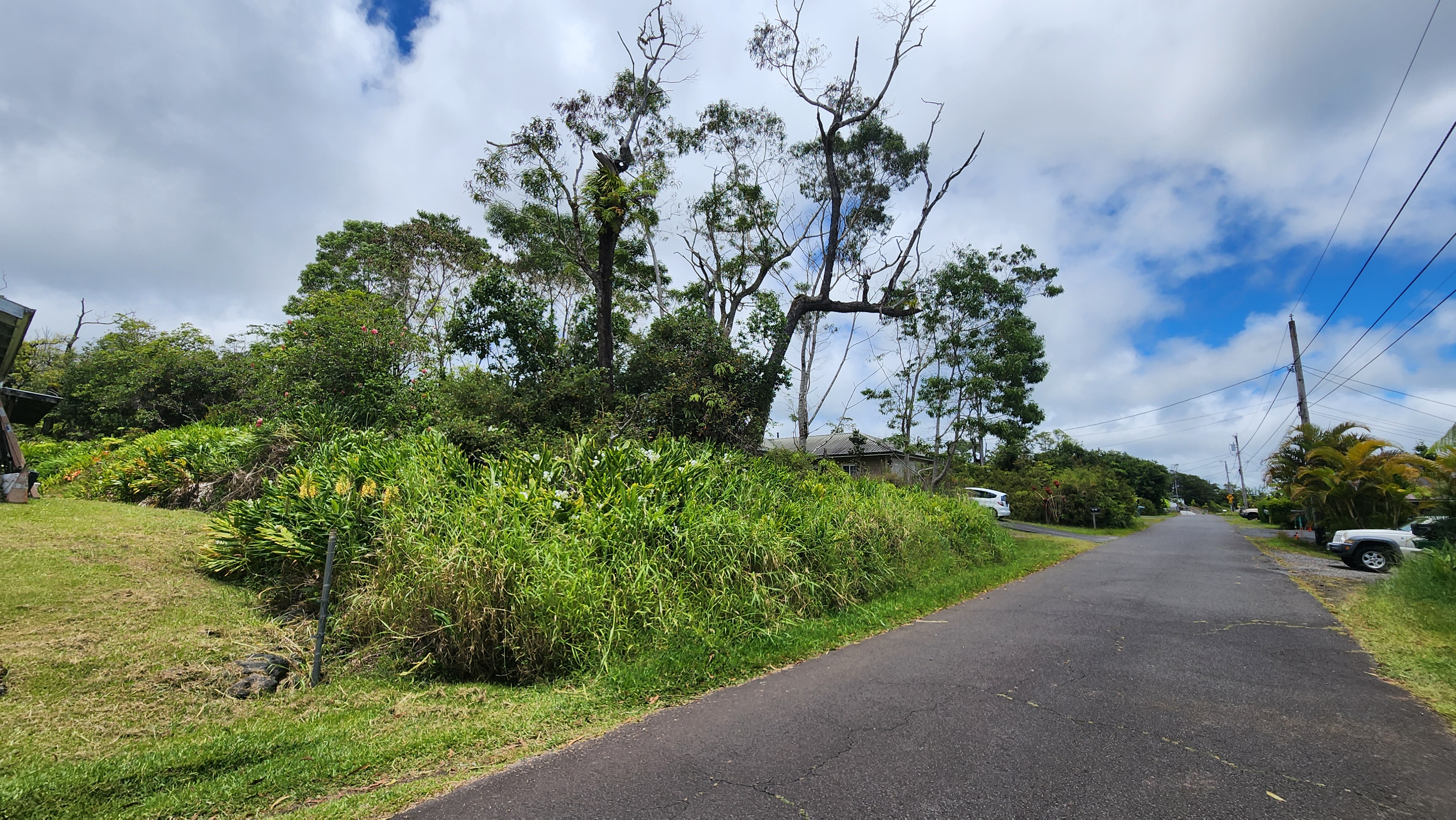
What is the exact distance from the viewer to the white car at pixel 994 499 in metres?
25.6

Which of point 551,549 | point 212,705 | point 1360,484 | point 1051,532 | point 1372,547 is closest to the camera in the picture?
point 212,705

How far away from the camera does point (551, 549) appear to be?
576 cm

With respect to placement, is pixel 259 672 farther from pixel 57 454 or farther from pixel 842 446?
pixel 842 446

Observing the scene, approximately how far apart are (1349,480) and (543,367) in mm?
21280

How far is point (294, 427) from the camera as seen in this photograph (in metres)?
9.28

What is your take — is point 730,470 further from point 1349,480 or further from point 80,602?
point 1349,480

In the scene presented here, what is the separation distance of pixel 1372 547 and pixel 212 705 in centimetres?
1876

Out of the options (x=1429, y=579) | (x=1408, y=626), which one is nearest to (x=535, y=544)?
(x=1408, y=626)

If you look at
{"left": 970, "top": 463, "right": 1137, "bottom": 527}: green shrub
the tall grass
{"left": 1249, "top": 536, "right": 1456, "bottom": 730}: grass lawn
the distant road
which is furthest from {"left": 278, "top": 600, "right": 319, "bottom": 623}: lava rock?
{"left": 970, "top": 463, "right": 1137, "bottom": 527}: green shrub

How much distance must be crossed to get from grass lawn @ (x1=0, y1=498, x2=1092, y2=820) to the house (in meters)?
12.0

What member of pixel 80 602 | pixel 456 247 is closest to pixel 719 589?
pixel 80 602

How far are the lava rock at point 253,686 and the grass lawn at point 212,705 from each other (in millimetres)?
101

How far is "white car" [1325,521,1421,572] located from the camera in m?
12.4

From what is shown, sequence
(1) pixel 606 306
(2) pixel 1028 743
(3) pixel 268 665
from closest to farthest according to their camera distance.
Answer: (2) pixel 1028 743
(3) pixel 268 665
(1) pixel 606 306
